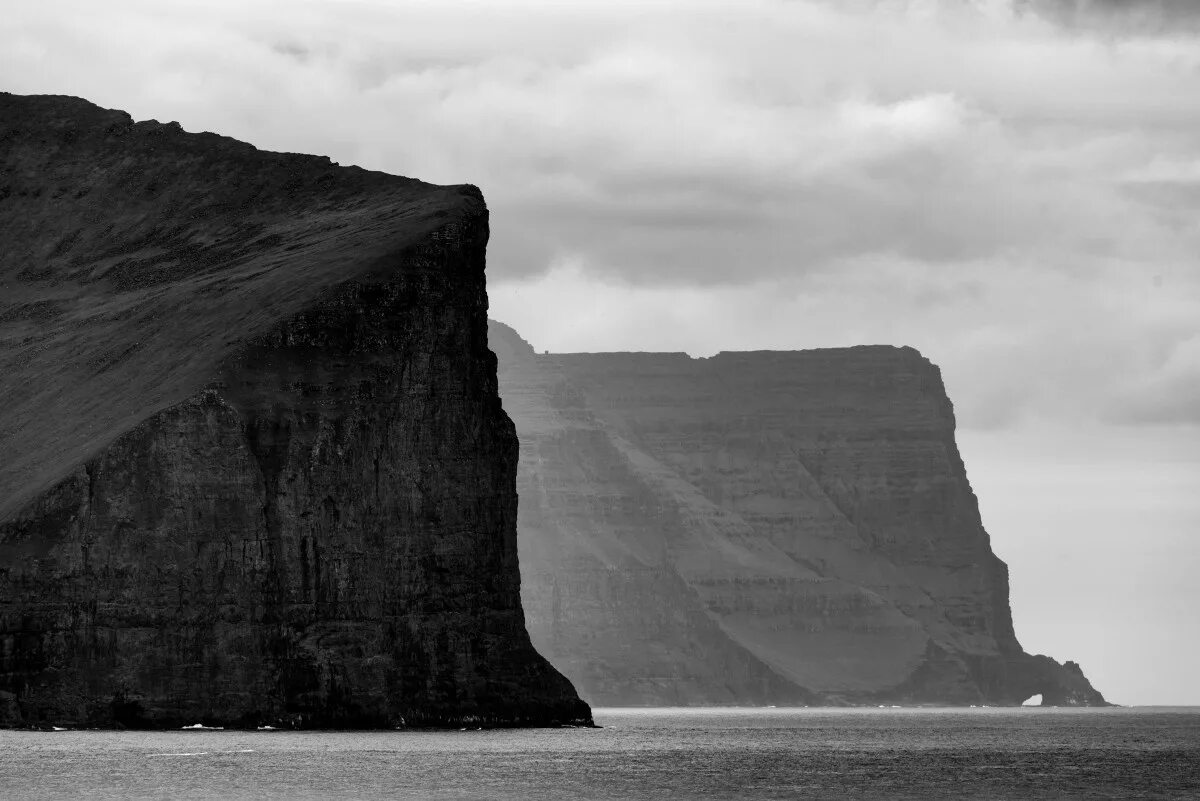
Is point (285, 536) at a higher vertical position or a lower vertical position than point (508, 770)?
higher

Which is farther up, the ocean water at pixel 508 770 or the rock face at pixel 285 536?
the rock face at pixel 285 536

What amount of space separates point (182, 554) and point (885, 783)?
60.1m

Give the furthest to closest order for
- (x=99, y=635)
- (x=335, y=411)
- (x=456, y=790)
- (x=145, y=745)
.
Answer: (x=335, y=411)
(x=99, y=635)
(x=145, y=745)
(x=456, y=790)

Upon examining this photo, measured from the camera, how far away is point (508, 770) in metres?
146

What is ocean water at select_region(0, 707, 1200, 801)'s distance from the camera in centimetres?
12812

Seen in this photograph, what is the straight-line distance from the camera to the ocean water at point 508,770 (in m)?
128

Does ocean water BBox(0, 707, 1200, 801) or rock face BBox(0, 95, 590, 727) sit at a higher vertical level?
rock face BBox(0, 95, 590, 727)

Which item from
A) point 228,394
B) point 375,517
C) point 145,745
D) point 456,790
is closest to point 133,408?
point 228,394

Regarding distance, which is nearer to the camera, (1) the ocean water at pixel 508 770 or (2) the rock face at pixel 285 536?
(1) the ocean water at pixel 508 770

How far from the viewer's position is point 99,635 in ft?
576

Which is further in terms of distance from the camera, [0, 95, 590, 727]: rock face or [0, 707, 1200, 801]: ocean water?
[0, 95, 590, 727]: rock face

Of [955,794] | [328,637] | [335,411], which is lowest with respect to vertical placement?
[955,794]

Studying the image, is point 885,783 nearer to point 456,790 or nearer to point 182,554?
point 456,790

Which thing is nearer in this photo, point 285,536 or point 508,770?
point 508,770
